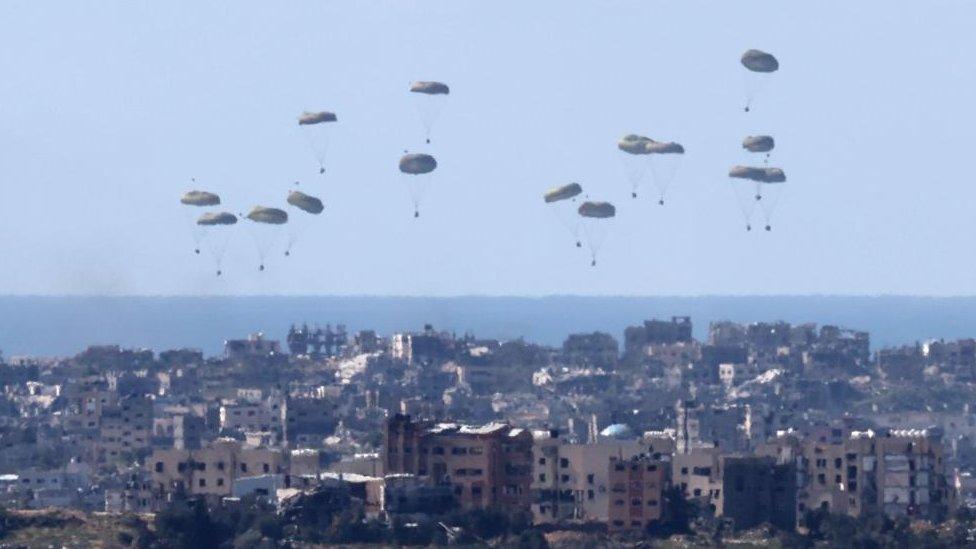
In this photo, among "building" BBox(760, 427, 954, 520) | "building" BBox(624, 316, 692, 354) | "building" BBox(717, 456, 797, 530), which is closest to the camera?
"building" BBox(717, 456, 797, 530)

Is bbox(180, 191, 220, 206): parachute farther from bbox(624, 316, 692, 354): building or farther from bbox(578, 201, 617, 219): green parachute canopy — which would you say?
bbox(624, 316, 692, 354): building

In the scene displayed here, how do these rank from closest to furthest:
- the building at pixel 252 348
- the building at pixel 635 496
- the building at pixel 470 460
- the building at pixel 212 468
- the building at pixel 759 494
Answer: the building at pixel 635 496 < the building at pixel 759 494 < the building at pixel 470 460 < the building at pixel 212 468 < the building at pixel 252 348

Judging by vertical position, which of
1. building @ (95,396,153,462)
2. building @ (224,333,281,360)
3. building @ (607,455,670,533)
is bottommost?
building @ (607,455,670,533)

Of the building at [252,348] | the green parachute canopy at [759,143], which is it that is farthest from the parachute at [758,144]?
the building at [252,348]

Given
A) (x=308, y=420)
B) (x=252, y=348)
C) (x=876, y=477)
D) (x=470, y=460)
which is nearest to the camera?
(x=470, y=460)

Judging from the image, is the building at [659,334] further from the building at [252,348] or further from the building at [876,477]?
the building at [876,477]

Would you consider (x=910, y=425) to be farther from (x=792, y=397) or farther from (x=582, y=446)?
(x=582, y=446)

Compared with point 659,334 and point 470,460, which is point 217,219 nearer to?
point 470,460

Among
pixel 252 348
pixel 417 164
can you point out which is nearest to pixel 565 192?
pixel 417 164

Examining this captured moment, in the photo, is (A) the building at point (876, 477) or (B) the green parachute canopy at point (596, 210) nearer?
(A) the building at point (876, 477)

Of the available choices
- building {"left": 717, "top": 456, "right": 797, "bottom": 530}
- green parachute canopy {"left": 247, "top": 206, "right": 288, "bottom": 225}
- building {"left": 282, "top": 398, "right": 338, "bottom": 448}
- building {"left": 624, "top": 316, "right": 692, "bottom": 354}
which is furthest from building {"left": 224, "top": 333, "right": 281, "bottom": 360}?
building {"left": 717, "top": 456, "right": 797, "bottom": 530}
